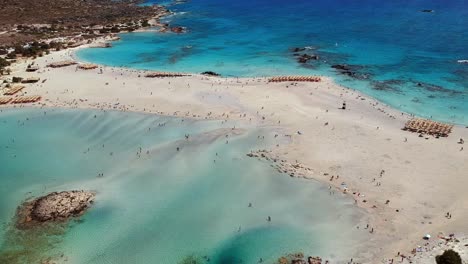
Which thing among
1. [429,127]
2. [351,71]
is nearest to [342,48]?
[351,71]

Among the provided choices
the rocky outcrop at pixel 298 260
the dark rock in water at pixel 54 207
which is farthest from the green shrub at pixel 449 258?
the dark rock in water at pixel 54 207

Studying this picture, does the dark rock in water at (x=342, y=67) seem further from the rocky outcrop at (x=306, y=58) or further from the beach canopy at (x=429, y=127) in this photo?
the beach canopy at (x=429, y=127)

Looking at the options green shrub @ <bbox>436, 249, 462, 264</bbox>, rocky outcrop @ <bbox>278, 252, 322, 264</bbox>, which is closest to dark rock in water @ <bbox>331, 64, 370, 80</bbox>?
rocky outcrop @ <bbox>278, 252, 322, 264</bbox>

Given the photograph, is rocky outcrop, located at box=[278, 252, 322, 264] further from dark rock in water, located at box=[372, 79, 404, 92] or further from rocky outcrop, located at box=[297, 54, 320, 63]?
rocky outcrop, located at box=[297, 54, 320, 63]

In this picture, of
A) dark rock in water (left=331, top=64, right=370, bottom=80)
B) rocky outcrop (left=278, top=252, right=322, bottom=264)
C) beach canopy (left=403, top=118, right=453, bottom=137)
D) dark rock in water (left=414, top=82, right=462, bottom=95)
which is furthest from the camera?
dark rock in water (left=331, top=64, right=370, bottom=80)

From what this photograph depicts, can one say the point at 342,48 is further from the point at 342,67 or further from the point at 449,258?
the point at 449,258

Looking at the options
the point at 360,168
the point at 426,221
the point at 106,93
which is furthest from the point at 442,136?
the point at 106,93

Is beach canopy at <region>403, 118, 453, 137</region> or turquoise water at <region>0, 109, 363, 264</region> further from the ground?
turquoise water at <region>0, 109, 363, 264</region>
